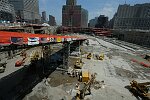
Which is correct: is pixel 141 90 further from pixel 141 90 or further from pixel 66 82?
pixel 66 82

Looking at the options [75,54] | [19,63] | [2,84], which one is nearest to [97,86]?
[2,84]

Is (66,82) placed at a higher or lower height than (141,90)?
lower

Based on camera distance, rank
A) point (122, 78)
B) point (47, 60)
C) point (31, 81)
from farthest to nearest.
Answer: point (47, 60) < point (122, 78) < point (31, 81)

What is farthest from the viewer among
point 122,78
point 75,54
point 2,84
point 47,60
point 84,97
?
point 75,54

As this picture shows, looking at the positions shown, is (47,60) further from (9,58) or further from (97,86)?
(97,86)

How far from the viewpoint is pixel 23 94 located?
27.6 meters

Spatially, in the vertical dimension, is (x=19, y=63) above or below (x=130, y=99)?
above

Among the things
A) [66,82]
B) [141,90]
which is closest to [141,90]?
[141,90]

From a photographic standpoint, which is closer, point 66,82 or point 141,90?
point 141,90

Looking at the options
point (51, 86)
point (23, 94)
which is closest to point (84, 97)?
point (51, 86)

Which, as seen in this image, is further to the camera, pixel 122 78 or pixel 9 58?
pixel 9 58

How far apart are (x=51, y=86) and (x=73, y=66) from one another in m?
15.2

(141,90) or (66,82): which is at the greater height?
(141,90)

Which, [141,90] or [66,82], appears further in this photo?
[66,82]
